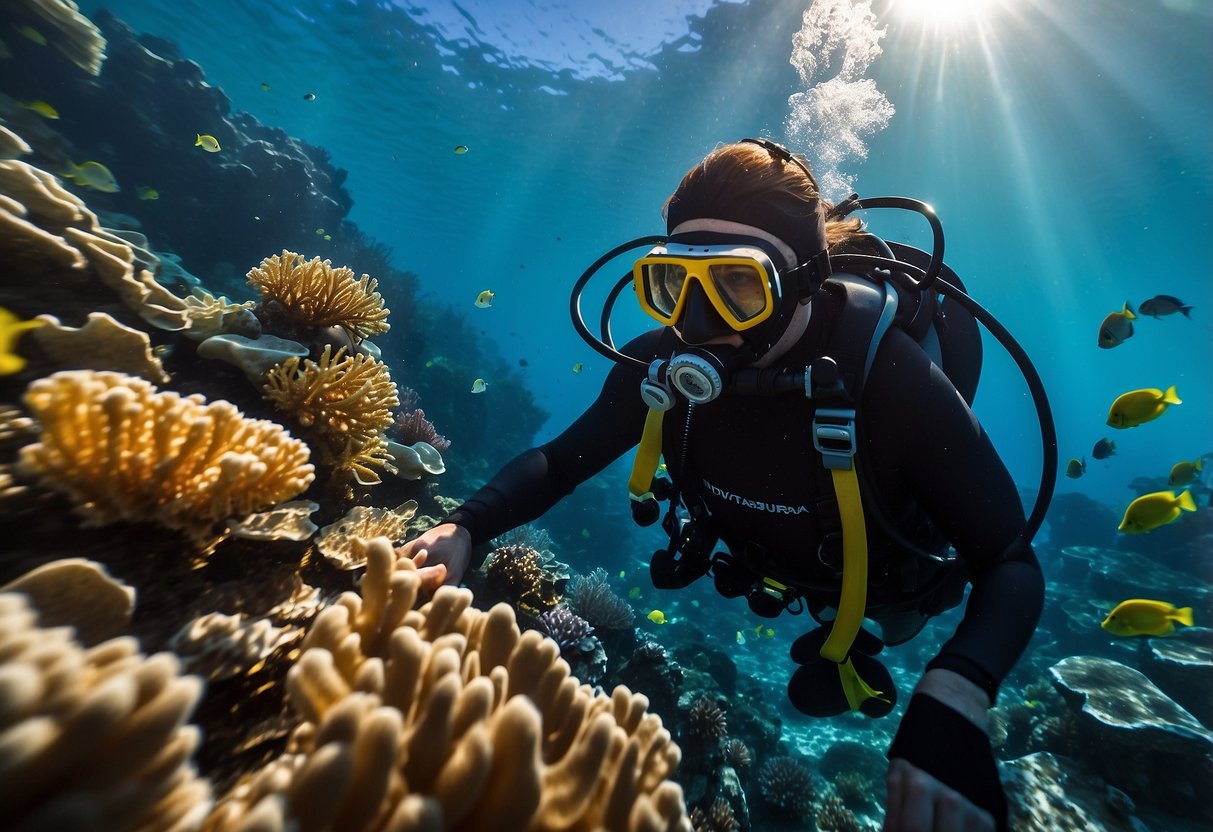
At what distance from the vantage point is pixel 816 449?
2584mm

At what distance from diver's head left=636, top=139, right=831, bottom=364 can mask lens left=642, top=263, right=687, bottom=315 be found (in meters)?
0.29

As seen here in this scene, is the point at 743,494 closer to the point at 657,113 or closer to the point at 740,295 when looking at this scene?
the point at 740,295

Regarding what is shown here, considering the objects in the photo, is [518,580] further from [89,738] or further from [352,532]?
[89,738]

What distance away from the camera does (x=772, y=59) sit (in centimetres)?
1770

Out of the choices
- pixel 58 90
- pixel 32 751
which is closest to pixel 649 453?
pixel 32 751

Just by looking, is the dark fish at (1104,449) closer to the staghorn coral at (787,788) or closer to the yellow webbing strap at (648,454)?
the staghorn coral at (787,788)

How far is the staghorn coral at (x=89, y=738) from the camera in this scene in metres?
0.62

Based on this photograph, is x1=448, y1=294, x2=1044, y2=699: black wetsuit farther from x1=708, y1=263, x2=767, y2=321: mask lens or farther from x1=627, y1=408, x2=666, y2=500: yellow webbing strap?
x1=708, y1=263, x2=767, y2=321: mask lens

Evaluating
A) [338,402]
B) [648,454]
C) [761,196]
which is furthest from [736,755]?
[761,196]

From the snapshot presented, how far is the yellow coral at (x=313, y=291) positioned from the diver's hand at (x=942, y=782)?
12.5 feet

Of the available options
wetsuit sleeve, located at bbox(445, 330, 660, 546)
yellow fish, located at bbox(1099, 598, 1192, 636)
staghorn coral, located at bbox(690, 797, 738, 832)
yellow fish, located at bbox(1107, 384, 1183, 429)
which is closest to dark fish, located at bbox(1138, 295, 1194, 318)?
yellow fish, located at bbox(1107, 384, 1183, 429)

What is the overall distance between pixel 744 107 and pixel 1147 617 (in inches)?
882

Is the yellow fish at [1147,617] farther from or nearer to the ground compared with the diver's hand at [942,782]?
farther from the ground

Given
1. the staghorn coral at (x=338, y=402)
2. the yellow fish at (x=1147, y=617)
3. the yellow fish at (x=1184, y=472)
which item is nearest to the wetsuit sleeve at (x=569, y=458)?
the staghorn coral at (x=338, y=402)
